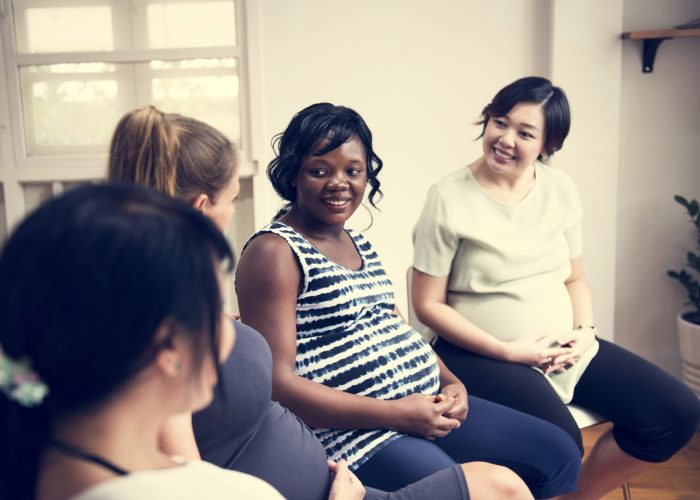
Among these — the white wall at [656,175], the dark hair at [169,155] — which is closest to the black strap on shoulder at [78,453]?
the dark hair at [169,155]

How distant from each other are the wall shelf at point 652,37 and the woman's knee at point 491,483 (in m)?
1.97

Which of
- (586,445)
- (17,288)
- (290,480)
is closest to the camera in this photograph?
(17,288)

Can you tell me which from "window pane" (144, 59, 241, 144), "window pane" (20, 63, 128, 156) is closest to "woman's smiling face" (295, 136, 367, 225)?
"window pane" (144, 59, 241, 144)

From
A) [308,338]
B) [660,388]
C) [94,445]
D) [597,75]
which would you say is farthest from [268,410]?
[597,75]

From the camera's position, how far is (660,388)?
1.75 m

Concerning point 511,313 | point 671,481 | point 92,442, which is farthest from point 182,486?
point 671,481

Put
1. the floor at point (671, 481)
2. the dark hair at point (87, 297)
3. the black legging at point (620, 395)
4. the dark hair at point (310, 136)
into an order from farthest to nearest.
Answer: the floor at point (671, 481) → the black legging at point (620, 395) → the dark hair at point (310, 136) → the dark hair at point (87, 297)

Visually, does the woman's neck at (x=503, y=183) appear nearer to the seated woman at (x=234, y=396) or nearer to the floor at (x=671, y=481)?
the seated woman at (x=234, y=396)

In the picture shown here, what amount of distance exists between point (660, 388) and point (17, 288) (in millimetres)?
1552

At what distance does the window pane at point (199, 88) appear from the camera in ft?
9.25

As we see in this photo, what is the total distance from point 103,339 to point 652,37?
2.56 meters

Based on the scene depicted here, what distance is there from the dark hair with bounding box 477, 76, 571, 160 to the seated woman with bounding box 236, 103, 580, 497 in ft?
1.71

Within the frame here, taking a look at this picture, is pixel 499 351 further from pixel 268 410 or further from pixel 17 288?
pixel 17 288

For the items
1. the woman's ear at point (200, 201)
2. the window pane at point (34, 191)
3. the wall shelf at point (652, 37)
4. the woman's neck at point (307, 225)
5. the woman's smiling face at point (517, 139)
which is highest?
the wall shelf at point (652, 37)
